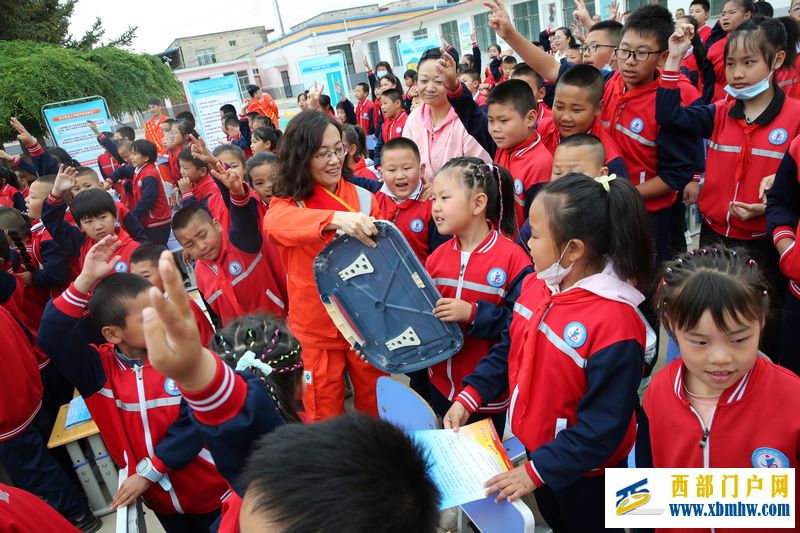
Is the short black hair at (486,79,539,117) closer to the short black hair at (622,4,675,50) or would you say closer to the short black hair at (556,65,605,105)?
the short black hair at (556,65,605,105)

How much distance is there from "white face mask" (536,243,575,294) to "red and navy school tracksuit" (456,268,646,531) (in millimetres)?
34

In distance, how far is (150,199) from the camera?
218 inches

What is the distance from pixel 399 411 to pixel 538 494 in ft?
2.15

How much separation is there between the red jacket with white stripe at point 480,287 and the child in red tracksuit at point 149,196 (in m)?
4.45

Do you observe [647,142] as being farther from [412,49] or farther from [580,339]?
[412,49]

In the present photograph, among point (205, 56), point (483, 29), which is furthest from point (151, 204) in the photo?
point (205, 56)

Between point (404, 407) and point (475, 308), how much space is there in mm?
467

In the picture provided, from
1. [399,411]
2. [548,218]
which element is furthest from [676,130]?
[399,411]

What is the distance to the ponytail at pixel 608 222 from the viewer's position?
145 cm

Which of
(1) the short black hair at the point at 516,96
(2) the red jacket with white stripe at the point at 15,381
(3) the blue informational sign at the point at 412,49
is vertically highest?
(3) the blue informational sign at the point at 412,49

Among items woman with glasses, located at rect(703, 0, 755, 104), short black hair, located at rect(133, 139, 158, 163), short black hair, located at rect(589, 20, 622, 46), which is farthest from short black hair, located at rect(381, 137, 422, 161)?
short black hair, located at rect(133, 139, 158, 163)

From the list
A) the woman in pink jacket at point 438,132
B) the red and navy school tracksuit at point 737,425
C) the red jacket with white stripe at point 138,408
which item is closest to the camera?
the red and navy school tracksuit at point 737,425

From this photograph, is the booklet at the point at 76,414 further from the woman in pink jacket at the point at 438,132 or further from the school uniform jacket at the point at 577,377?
the school uniform jacket at the point at 577,377

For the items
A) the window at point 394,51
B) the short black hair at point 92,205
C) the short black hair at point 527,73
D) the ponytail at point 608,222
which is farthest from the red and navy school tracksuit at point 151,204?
the window at point 394,51
